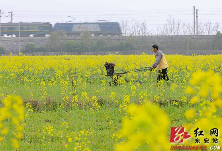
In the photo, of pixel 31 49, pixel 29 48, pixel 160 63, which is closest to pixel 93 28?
pixel 31 49

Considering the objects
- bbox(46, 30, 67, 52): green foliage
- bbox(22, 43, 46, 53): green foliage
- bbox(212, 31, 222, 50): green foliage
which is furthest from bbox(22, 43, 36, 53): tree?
bbox(212, 31, 222, 50): green foliage

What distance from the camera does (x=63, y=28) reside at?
48.4 meters

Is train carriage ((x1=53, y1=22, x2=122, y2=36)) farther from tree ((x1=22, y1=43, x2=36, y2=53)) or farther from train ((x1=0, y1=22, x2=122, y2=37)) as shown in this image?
tree ((x1=22, y1=43, x2=36, y2=53))

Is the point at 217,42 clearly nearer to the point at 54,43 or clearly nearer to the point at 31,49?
the point at 54,43

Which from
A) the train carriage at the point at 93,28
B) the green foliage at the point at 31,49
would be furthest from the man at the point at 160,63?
the train carriage at the point at 93,28

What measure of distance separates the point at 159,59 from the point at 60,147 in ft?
16.7

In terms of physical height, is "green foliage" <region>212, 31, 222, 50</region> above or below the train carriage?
below

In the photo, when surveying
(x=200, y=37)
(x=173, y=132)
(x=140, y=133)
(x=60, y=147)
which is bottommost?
(x=60, y=147)

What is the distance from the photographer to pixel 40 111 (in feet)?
24.8

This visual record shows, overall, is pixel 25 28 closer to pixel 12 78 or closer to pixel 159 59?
pixel 12 78

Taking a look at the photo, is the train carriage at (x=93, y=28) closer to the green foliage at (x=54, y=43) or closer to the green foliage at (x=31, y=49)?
the green foliage at (x=54, y=43)

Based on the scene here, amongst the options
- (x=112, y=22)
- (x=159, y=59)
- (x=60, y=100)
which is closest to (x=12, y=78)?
(x=60, y=100)

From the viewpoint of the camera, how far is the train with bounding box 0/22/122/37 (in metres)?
47.2

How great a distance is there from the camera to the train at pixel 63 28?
47.2m
